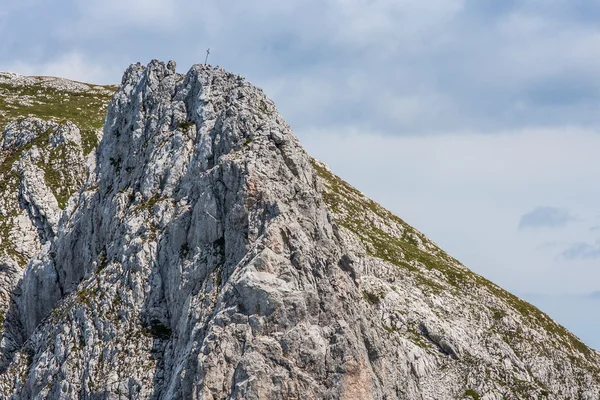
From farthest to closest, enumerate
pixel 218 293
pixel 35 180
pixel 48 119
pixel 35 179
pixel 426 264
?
pixel 48 119
pixel 426 264
pixel 35 179
pixel 35 180
pixel 218 293

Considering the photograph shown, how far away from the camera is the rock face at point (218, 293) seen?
55.1 m

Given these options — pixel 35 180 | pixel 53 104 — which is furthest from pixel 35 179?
pixel 53 104

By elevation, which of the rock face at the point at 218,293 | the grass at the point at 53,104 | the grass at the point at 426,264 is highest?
the grass at the point at 53,104

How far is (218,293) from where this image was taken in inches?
2341

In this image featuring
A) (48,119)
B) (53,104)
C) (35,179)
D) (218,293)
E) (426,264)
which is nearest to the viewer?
(218,293)

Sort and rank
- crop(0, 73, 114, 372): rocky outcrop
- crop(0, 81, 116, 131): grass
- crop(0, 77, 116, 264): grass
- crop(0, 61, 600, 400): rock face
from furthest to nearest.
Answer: crop(0, 81, 116, 131): grass < crop(0, 77, 116, 264): grass < crop(0, 73, 114, 372): rocky outcrop < crop(0, 61, 600, 400): rock face

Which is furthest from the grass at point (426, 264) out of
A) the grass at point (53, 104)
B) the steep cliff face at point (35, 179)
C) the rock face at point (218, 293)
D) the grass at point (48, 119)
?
the grass at point (53, 104)

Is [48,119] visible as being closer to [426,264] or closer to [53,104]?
[53,104]

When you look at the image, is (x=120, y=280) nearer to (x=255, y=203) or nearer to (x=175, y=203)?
(x=175, y=203)

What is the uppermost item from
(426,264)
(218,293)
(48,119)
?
(48,119)

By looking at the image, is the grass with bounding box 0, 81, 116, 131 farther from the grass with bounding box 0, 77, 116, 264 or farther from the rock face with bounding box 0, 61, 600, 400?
the rock face with bounding box 0, 61, 600, 400

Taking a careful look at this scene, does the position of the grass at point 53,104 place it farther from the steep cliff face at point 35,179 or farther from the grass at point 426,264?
the grass at point 426,264

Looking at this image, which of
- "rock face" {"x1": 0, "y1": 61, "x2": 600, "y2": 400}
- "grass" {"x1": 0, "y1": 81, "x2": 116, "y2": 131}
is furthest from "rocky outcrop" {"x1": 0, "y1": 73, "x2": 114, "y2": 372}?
"grass" {"x1": 0, "y1": 81, "x2": 116, "y2": 131}

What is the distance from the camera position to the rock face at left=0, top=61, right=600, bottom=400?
55.1 meters
